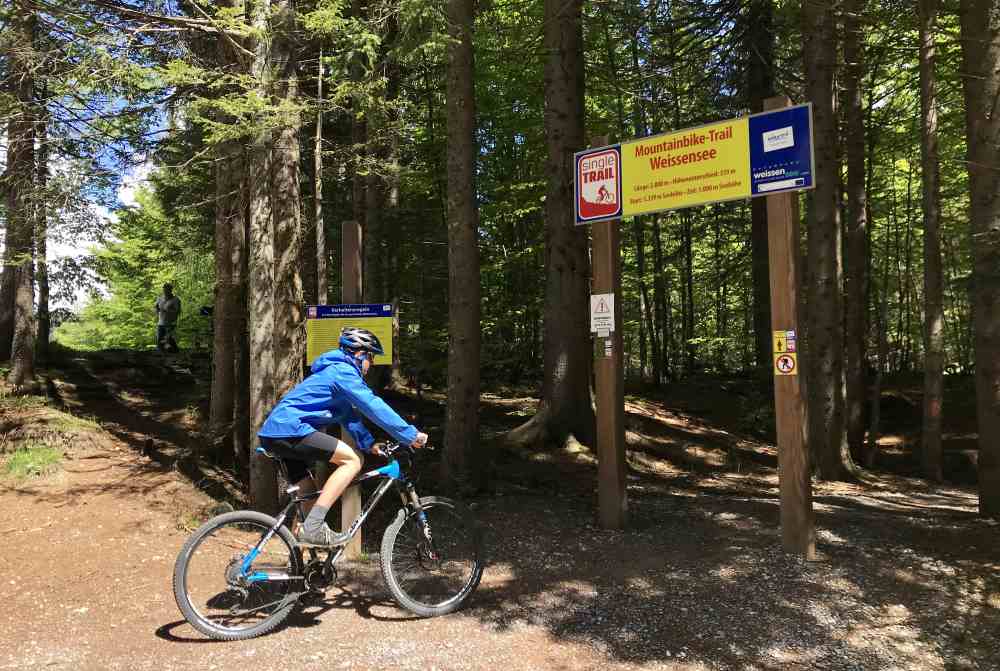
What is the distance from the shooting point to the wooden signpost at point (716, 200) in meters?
6.26

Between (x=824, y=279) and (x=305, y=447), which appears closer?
(x=305, y=447)

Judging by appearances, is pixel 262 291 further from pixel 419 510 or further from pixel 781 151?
pixel 781 151

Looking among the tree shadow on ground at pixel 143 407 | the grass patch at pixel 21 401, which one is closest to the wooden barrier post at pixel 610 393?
the tree shadow on ground at pixel 143 407

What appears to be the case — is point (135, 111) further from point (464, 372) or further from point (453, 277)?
point (464, 372)

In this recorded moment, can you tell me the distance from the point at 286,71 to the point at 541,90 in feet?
30.3

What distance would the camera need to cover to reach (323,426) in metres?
4.93

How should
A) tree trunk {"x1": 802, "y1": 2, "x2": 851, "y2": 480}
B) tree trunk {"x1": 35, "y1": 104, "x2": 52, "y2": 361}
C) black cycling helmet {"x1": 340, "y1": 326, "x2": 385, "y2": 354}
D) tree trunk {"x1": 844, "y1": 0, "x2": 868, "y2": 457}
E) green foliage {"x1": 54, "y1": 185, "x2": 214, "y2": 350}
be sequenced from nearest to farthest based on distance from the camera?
black cycling helmet {"x1": 340, "y1": 326, "x2": 385, "y2": 354}, tree trunk {"x1": 35, "y1": 104, "x2": 52, "y2": 361}, tree trunk {"x1": 802, "y1": 2, "x2": 851, "y2": 480}, tree trunk {"x1": 844, "y1": 0, "x2": 868, "y2": 457}, green foliage {"x1": 54, "y1": 185, "x2": 214, "y2": 350}

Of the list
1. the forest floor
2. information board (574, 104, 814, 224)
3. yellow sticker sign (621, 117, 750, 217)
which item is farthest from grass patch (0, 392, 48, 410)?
yellow sticker sign (621, 117, 750, 217)

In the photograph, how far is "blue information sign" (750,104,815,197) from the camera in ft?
20.1

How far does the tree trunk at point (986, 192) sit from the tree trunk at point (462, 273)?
18.4 feet

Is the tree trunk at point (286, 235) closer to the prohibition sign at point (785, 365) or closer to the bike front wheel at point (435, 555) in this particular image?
the bike front wheel at point (435, 555)

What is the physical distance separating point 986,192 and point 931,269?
622 centimetres

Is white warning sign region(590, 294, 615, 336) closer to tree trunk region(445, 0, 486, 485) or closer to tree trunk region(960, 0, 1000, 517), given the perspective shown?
tree trunk region(445, 0, 486, 485)

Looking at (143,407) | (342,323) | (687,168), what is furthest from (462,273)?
(143,407)
